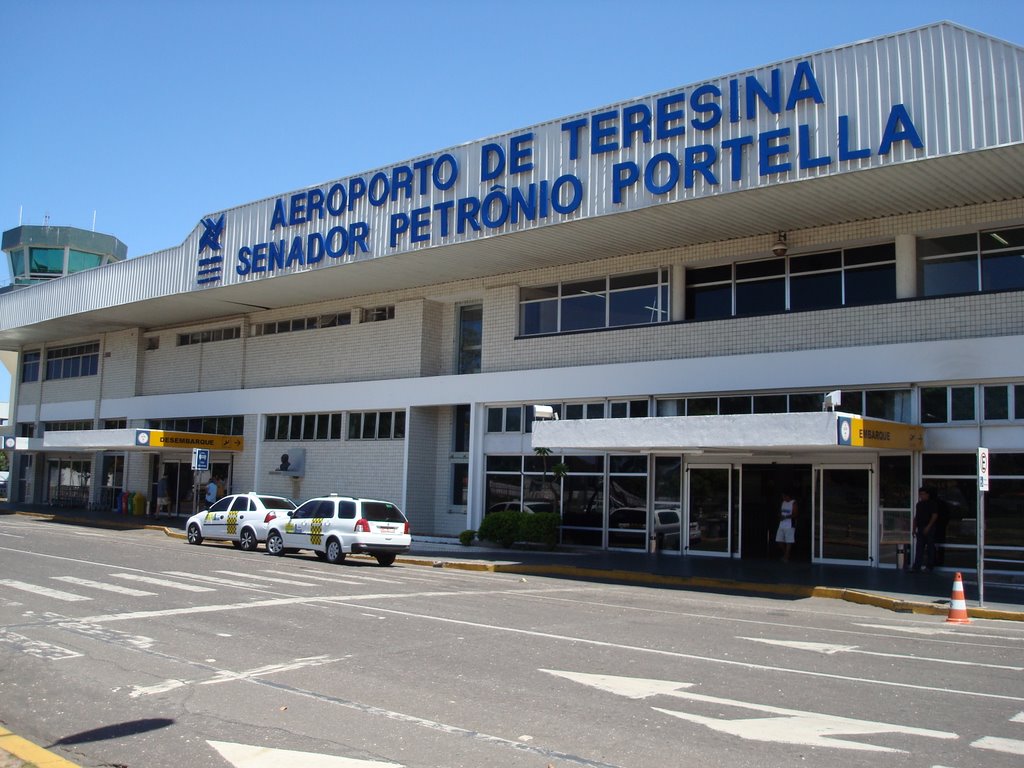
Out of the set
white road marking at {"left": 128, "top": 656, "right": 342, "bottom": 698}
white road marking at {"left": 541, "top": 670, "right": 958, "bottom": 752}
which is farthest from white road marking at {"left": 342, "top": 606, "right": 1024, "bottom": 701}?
white road marking at {"left": 128, "top": 656, "right": 342, "bottom": 698}

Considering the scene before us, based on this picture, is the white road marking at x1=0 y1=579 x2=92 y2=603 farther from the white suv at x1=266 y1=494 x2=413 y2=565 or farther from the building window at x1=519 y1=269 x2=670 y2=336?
the building window at x1=519 y1=269 x2=670 y2=336

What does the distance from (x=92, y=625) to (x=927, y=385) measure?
55.5ft

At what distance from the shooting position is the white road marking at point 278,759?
6.27 m

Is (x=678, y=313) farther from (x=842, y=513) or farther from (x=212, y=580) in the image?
(x=212, y=580)

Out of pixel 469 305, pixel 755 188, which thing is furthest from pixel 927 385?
pixel 469 305

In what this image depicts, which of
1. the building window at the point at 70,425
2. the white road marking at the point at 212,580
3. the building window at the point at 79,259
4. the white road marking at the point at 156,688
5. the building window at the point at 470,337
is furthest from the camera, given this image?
the building window at the point at 79,259

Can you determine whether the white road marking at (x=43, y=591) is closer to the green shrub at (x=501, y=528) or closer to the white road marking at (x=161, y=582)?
the white road marking at (x=161, y=582)

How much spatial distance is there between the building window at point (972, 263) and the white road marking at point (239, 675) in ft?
54.2

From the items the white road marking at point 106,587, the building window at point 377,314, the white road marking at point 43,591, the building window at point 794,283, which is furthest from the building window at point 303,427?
the white road marking at point 43,591

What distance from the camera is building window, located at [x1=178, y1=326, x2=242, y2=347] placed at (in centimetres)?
3791

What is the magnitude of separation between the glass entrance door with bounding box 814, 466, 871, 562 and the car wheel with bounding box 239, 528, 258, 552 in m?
14.4

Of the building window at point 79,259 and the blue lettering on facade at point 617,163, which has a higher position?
the building window at point 79,259

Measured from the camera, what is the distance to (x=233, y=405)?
36.6 metres

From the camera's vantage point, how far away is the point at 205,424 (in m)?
38.5
